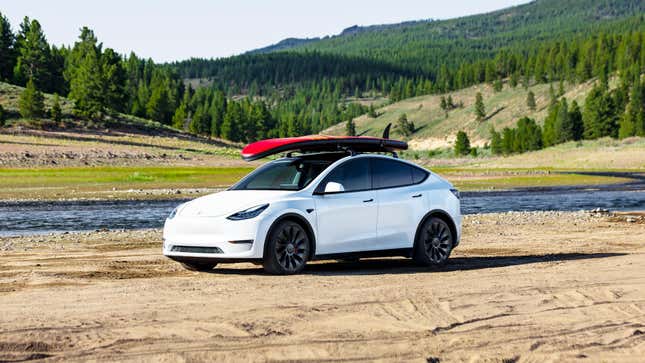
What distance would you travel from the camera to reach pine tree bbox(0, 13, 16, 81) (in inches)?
5256

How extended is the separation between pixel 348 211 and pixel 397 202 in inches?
37.9

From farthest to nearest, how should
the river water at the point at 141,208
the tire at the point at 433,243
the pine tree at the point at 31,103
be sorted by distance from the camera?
the pine tree at the point at 31,103 < the river water at the point at 141,208 < the tire at the point at 433,243

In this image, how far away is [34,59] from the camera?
129875mm

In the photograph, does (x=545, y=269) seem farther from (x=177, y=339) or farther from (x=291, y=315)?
(x=177, y=339)

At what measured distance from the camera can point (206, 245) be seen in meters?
13.0

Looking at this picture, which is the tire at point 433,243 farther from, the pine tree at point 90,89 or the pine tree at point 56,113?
the pine tree at point 90,89

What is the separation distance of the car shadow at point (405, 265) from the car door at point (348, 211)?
0.43 meters

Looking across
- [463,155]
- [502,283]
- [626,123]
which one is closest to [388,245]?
[502,283]

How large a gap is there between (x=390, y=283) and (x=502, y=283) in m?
1.45

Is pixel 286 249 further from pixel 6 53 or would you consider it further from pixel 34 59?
pixel 6 53

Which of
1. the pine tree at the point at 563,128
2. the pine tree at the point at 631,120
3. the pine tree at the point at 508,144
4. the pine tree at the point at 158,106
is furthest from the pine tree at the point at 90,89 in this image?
the pine tree at the point at 631,120

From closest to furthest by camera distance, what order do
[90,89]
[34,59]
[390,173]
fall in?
1. [390,173]
2. [90,89]
3. [34,59]

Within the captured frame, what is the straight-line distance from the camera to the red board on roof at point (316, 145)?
45.7 ft

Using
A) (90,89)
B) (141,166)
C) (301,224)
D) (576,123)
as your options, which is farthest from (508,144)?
(301,224)
